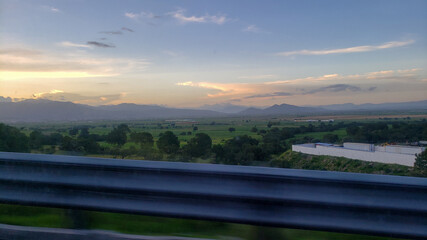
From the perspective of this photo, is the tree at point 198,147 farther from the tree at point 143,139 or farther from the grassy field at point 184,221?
the tree at point 143,139

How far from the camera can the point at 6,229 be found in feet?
12.8

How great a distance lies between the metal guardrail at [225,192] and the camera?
319 centimetres

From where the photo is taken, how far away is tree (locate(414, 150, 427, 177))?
3512mm

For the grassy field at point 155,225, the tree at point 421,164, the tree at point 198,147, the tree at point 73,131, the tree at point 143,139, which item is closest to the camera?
the tree at point 421,164

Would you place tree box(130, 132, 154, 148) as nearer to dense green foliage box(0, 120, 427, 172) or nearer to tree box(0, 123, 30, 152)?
dense green foliage box(0, 120, 427, 172)

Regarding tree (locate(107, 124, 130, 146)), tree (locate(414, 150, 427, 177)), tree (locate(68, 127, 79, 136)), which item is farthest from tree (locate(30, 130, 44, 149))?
tree (locate(414, 150, 427, 177))

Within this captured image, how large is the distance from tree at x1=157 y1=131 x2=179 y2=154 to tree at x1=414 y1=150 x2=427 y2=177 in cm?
262

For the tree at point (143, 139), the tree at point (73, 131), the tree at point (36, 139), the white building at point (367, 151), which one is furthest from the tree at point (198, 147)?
the tree at point (36, 139)

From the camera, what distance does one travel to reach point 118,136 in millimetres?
4789

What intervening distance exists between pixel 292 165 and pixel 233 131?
1170 millimetres

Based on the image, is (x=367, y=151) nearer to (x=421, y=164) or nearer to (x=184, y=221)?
(x=421, y=164)

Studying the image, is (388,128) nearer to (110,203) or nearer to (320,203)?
(320,203)

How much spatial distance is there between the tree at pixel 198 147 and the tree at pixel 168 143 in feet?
0.58

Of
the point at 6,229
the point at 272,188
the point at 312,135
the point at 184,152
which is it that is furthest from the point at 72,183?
the point at 312,135
